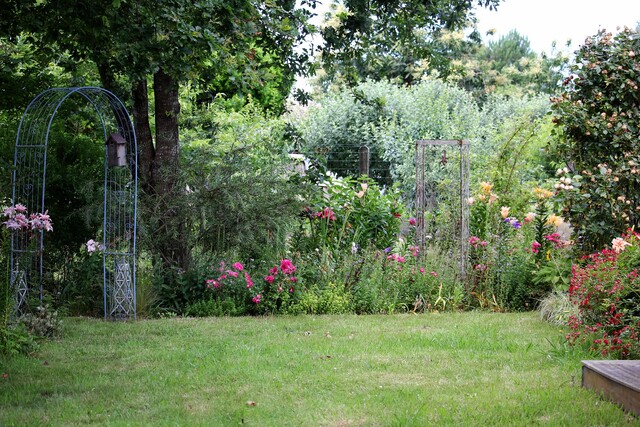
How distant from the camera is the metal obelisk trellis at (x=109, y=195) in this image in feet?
22.6

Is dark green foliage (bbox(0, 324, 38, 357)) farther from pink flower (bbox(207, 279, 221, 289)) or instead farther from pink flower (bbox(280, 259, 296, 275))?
pink flower (bbox(280, 259, 296, 275))

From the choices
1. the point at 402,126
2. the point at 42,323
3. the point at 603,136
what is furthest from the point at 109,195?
the point at 402,126

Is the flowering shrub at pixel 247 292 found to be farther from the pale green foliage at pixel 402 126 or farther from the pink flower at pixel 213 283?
the pale green foliage at pixel 402 126

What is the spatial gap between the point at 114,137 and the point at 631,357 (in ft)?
15.4

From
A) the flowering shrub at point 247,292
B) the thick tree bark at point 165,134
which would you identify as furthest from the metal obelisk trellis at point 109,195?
the flowering shrub at point 247,292

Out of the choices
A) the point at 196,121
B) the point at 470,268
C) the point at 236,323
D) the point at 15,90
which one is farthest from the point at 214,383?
the point at 196,121

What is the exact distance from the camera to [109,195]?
7.43 meters

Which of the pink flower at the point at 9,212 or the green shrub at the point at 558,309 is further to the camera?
the green shrub at the point at 558,309

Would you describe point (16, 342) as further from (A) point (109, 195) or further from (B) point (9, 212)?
(A) point (109, 195)

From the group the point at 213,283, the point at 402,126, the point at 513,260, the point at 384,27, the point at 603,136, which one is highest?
the point at 384,27

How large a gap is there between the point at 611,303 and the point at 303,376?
6.95 ft

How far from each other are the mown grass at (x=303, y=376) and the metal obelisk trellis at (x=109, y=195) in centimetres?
44

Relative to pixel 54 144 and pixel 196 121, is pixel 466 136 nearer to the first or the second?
pixel 196 121

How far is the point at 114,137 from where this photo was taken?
680 cm
